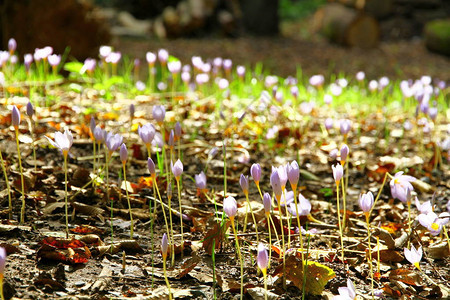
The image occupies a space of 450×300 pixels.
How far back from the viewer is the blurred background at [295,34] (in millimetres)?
9703

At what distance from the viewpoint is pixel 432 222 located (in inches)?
70.7

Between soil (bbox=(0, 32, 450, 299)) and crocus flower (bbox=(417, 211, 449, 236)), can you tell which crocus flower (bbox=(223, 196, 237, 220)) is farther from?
crocus flower (bbox=(417, 211, 449, 236))

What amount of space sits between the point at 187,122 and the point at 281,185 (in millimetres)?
2164

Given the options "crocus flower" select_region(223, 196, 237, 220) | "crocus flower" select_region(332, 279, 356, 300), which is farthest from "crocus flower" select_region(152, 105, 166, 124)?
"crocus flower" select_region(332, 279, 356, 300)

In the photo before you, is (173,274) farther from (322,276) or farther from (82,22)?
(82,22)

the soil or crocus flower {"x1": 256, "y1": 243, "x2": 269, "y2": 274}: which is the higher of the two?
crocus flower {"x1": 256, "y1": 243, "x2": 269, "y2": 274}

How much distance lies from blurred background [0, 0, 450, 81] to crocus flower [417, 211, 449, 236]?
6786 millimetres

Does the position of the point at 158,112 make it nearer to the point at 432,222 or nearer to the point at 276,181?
the point at 276,181

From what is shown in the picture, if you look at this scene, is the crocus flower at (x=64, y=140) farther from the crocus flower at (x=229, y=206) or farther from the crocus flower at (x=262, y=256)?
the crocus flower at (x=262, y=256)

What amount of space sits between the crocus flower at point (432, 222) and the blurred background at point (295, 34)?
22.3 feet

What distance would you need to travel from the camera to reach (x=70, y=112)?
3.63m

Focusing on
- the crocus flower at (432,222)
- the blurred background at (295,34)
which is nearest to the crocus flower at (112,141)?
the crocus flower at (432,222)

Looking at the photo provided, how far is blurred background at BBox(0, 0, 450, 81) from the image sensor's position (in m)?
9.70

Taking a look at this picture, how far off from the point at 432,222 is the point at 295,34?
12687 mm
